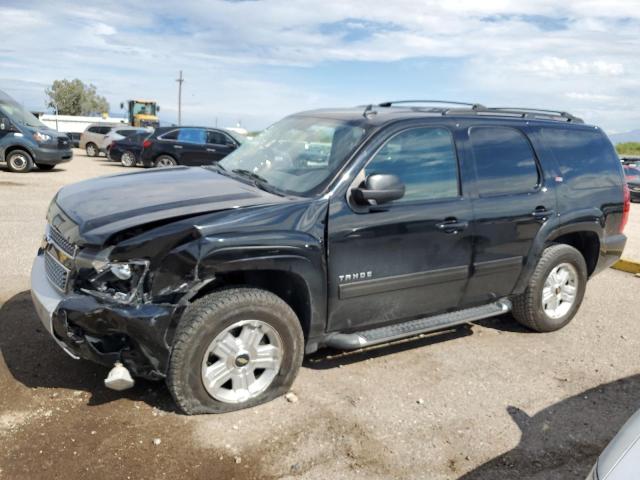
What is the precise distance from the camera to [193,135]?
17.8m

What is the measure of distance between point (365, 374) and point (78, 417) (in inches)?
76.4

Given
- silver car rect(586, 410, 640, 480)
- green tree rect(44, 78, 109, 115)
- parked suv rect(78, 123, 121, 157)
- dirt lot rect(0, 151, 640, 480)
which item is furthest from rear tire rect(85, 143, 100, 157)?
green tree rect(44, 78, 109, 115)

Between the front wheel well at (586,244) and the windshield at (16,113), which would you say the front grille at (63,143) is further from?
the front wheel well at (586,244)

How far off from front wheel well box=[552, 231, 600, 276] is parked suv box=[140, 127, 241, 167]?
1328 centimetres

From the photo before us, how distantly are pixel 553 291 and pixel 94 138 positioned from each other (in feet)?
84.8

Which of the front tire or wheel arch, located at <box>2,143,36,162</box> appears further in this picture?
wheel arch, located at <box>2,143,36,162</box>

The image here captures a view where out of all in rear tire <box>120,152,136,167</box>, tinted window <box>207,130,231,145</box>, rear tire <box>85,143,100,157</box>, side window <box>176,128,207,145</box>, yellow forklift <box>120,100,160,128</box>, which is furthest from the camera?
yellow forklift <box>120,100,160,128</box>

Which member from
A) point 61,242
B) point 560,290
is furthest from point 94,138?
point 560,290

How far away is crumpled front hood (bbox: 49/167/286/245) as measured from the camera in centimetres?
344

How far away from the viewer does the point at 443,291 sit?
4461mm

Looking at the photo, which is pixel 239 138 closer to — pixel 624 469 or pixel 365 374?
pixel 365 374

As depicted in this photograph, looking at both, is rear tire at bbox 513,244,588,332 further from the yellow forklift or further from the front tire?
the yellow forklift

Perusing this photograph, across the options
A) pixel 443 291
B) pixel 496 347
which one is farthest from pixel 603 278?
pixel 443 291

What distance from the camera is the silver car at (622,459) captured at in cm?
211
